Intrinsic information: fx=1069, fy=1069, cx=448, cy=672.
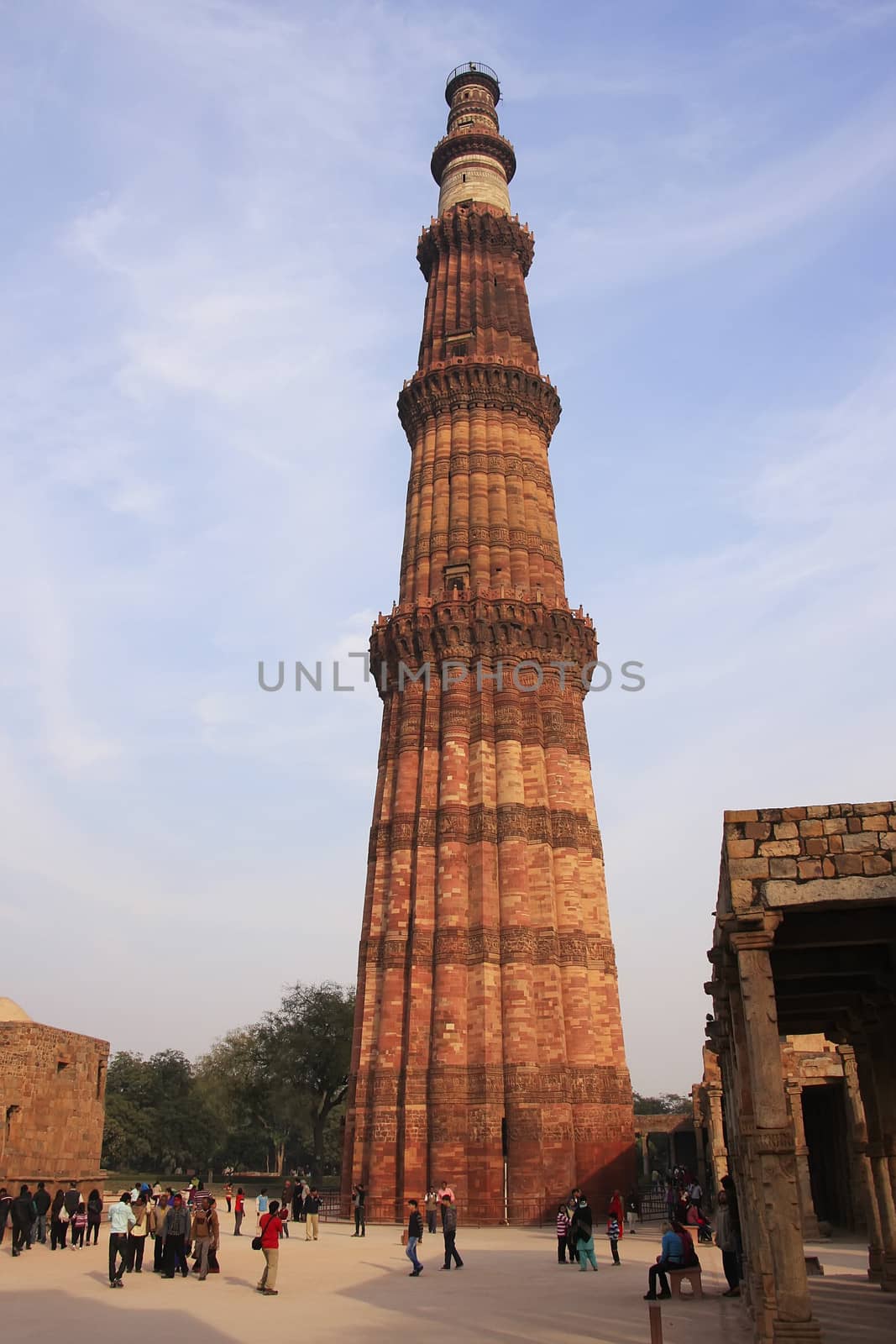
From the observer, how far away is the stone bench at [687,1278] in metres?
14.3

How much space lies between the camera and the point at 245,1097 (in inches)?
2068

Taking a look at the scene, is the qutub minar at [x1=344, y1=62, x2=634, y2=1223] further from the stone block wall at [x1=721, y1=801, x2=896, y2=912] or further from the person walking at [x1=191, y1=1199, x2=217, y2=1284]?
the stone block wall at [x1=721, y1=801, x2=896, y2=912]

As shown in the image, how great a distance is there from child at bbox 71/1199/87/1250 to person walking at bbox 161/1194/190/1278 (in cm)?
554

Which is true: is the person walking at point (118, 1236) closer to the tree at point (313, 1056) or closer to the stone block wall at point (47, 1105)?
the stone block wall at point (47, 1105)

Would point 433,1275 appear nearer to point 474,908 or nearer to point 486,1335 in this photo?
point 486,1335

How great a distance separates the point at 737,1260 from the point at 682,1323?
9.46 feet

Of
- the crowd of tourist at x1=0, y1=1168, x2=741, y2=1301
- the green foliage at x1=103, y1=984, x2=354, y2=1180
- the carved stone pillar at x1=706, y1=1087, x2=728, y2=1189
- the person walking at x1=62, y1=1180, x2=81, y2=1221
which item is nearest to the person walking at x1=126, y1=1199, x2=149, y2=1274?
the crowd of tourist at x1=0, y1=1168, x2=741, y2=1301

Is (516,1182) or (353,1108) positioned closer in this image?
(516,1182)

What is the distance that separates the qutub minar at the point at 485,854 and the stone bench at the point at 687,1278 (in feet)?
39.6

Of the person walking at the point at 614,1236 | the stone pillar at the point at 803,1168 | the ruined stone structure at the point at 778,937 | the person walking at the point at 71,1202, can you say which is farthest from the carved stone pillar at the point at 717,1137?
the ruined stone structure at the point at 778,937

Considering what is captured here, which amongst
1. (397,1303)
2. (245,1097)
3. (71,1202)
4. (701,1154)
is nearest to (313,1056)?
(245,1097)

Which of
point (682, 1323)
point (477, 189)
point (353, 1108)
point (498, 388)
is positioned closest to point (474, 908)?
point (353, 1108)

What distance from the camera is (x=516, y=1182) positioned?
26.3 meters

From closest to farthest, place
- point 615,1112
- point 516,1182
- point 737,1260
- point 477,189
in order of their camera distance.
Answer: point 737,1260 < point 516,1182 < point 615,1112 < point 477,189
